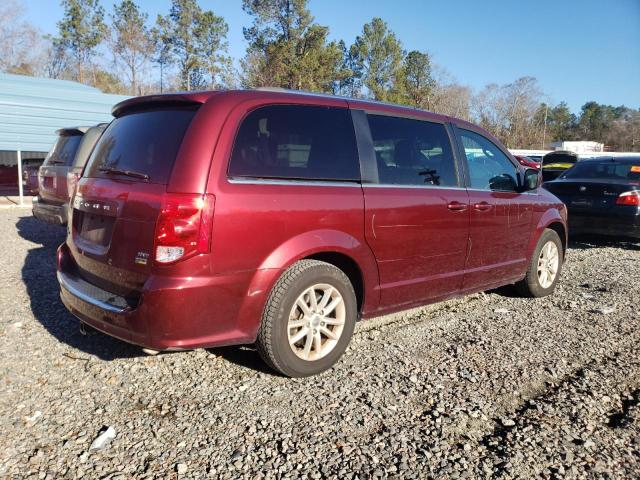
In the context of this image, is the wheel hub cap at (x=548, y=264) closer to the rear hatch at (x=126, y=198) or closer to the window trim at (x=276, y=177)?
the window trim at (x=276, y=177)

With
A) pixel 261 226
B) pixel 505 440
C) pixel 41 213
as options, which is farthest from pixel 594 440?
pixel 41 213

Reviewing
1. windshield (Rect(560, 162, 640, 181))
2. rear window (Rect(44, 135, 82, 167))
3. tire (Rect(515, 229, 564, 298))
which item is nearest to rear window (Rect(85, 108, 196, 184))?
tire (Rect(515, 229, 564, 298))

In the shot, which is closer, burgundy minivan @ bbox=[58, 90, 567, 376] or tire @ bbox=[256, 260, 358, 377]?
burgundy minivan @ bbox=[58, 90, 567, 376]

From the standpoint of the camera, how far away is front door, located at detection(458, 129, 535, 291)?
455 cm

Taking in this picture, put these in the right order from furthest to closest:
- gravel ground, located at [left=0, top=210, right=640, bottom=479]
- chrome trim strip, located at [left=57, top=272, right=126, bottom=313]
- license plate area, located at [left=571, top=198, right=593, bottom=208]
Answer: license plate area, located at [left=571, top=198, right=593, bottom=208] < chrome trim strip, located at [left=57, top=272, right=126, bottom=313] < gravel ground, located at [left=0, top=210, right=640, bottom=479]

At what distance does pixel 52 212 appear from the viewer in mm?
7215

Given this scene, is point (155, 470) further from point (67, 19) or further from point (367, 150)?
point (67, 19)

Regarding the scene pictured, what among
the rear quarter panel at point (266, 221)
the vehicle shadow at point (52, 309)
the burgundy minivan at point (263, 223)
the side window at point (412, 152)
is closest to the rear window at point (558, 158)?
the side window at point (412, 152)

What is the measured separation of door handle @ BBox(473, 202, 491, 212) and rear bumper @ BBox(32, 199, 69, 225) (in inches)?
205

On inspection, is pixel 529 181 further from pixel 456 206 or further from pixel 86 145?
pixel 86 145

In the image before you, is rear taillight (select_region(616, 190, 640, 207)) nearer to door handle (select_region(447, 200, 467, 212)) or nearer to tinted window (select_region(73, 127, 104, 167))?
door handle (select_region(447, 200, 467, 212))

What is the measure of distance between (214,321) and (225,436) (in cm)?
63

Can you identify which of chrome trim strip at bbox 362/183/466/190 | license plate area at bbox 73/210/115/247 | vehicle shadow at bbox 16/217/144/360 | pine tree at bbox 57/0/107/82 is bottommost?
vehicle shadow at bbox 16/217/144/360

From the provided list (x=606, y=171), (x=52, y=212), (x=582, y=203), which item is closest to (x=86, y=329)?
(x=52, y=212)
